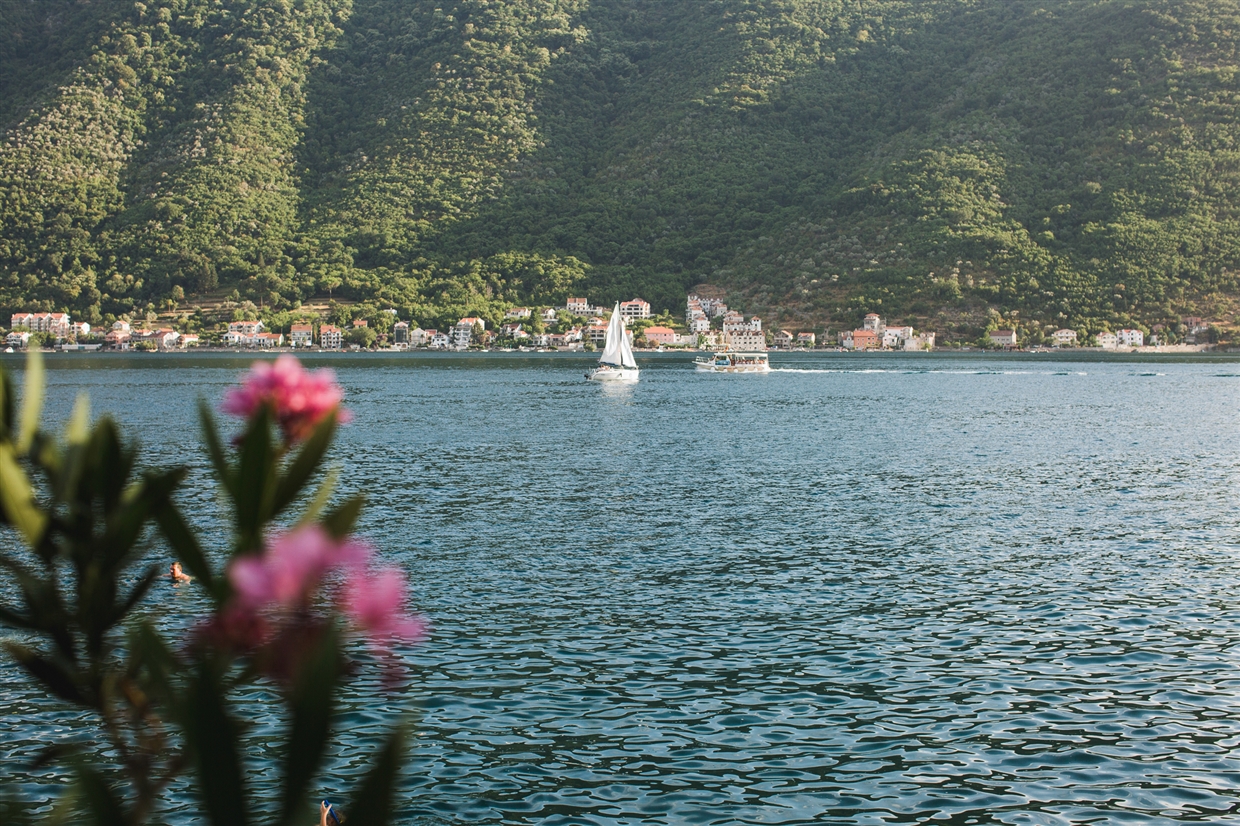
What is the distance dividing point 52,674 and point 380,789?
1.09m

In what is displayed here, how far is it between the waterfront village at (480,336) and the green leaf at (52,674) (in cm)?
16063

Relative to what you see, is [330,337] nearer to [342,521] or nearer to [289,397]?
[289,397]

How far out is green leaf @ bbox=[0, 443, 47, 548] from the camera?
8.28 ft

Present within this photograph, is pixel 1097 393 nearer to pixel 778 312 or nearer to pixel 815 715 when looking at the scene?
pixel 815 715

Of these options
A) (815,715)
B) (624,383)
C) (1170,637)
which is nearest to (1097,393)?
(624,383)

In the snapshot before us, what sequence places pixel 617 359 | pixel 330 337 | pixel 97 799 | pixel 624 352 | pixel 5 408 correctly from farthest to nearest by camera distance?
pixel 330 337 → pixel 617 359 → pixel 624 352 → pixel 5 408 → pixel 97 799

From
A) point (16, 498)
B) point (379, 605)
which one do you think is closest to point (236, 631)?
point (379, 605)

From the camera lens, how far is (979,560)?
24.4m

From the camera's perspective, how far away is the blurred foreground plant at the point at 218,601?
2332 millimetres

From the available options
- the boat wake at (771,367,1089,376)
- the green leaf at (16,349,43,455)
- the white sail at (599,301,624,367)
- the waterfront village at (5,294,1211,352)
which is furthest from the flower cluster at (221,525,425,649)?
the waterfront village at (5,294,1211,352)

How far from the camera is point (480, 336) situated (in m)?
197

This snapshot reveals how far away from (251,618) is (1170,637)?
1894 centimetres

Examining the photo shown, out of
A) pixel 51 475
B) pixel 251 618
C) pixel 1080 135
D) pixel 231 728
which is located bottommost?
pixel 231 728

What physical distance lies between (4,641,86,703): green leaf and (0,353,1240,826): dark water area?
2.30 meters
